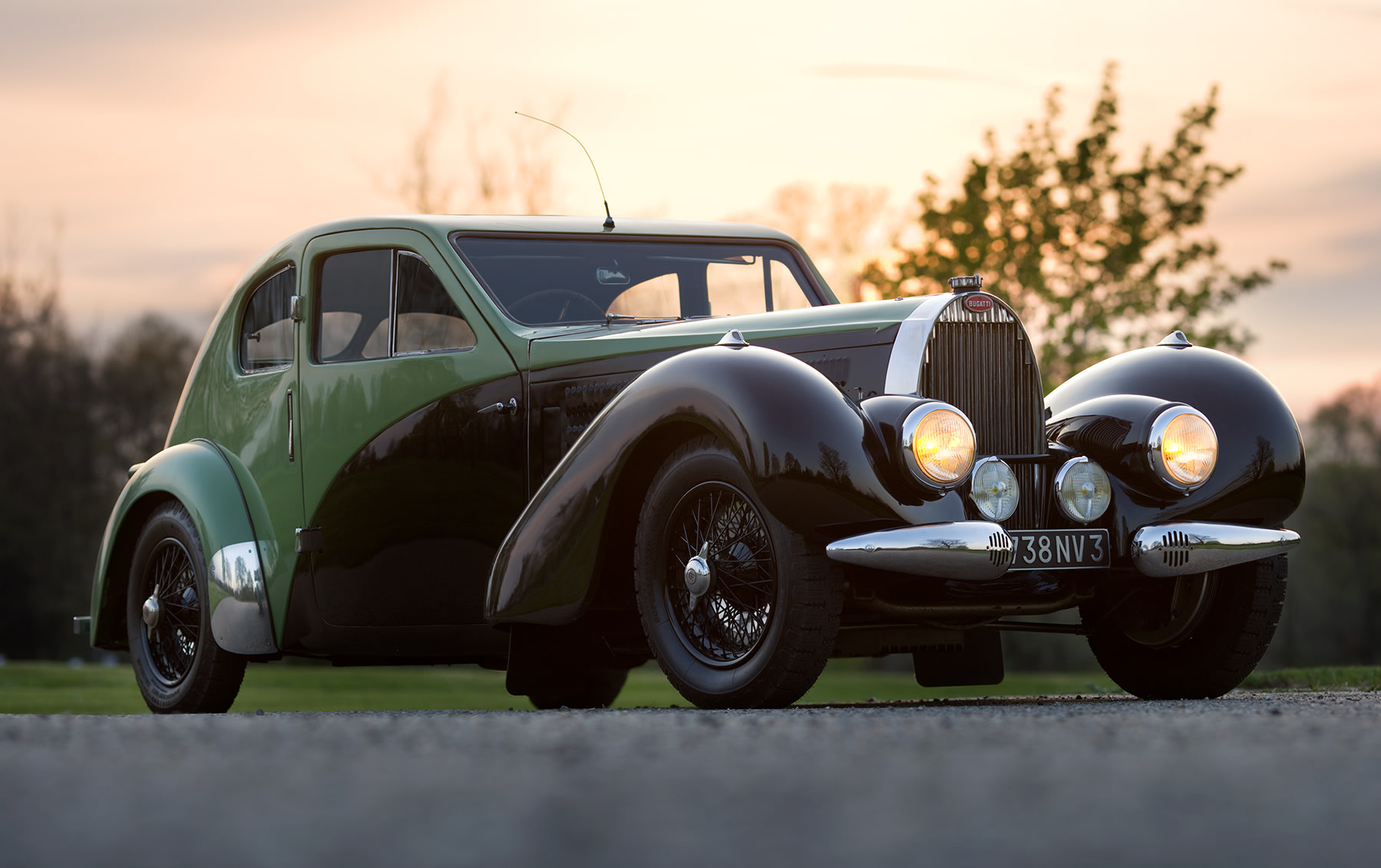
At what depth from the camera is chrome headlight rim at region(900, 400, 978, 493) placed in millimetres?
4926

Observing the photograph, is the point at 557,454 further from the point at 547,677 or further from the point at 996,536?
the point at 996,536

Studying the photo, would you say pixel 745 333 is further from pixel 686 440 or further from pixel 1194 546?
pixel 1194 546

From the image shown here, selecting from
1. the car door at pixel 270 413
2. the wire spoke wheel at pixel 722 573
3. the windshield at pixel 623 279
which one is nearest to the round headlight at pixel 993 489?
the wire spoke wheel at pixel 722 573

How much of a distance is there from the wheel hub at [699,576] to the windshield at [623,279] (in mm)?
1797

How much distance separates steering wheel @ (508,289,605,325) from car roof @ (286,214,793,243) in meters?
0.40

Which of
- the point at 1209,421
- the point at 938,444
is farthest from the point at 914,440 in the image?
the point at 1209,421

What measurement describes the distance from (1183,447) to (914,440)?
1253 millimetres

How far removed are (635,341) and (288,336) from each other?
2.04 m

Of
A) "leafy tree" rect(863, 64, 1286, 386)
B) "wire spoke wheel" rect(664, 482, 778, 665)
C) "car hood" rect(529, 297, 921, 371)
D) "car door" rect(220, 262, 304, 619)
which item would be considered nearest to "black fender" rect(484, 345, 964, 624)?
"wire spoke wheel" rect(664, 482, 778, 665)

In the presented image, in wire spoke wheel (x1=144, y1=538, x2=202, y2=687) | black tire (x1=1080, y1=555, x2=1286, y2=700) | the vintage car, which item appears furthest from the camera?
wire spoke wheel (x1=144, y1=538, x2=202, y2=687)

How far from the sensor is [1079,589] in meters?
5.52

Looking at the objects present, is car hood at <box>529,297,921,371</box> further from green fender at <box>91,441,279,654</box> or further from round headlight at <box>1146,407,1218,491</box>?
green fender at <box>91,441,279,654</box>

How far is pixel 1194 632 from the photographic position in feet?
20.0

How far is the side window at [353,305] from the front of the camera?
277 inches
